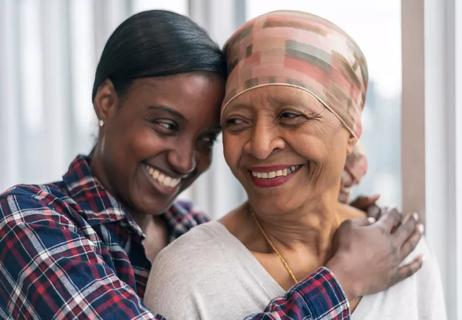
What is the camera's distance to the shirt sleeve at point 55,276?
128 cm

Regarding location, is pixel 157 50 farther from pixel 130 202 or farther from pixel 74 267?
pixel 74 267

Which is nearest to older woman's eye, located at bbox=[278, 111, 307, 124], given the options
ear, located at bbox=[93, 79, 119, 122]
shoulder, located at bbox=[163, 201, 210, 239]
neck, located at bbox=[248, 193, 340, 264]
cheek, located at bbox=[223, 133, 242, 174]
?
cheek, located at bbox=[223, 133, 242, 174]

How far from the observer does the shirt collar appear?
1517 mm

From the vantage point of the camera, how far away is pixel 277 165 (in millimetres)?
1304

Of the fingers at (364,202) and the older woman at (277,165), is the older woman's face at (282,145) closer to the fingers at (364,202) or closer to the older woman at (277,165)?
the older woman at (277,165)

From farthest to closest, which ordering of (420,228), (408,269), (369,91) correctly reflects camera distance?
1. (369,91)
2. (420,228)
3. (408,269)

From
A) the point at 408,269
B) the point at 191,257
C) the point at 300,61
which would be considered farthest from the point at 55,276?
the point at 408,269

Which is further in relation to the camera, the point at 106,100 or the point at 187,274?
the point at 106,100

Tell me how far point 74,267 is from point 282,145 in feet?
1.50

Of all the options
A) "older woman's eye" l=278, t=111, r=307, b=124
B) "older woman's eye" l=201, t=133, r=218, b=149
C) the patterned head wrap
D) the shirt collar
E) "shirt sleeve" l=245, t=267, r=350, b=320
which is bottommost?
"shirt sleeve" l=245, t=267, r=350, b=320

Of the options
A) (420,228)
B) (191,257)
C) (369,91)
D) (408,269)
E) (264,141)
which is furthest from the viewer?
(369,91)

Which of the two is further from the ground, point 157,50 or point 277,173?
point 157,50

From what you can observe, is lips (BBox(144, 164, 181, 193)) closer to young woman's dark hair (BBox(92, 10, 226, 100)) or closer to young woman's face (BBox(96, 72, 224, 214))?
young woman's face (BBox(96, 72, 224, 214))

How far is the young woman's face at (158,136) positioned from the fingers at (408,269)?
0.49 meters
